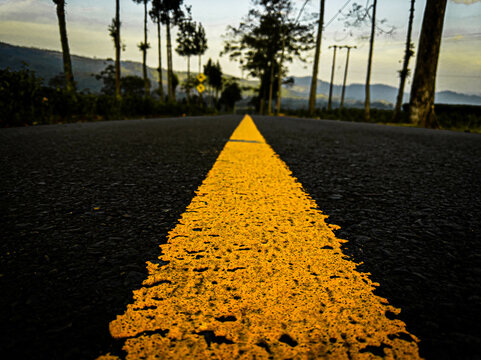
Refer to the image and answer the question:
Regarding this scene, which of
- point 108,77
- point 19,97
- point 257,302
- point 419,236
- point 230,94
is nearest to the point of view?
point 257,302

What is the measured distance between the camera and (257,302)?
0.66 metres

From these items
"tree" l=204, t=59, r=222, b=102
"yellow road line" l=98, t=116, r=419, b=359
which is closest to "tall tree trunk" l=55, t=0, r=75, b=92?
"yellow road line" l=98, t=116, r=419, b=359

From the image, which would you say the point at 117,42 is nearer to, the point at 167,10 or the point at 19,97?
the point at 167,10

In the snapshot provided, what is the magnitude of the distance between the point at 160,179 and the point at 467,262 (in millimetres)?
1586

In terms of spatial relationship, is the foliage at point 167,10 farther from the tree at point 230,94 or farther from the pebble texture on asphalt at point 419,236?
the tree at point 230,94

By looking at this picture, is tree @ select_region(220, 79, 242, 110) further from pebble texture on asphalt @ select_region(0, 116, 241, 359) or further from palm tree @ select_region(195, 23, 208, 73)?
pebble texture on asphalt @ select_region(0, 116, 241, 359)

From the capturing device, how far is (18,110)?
718 centimetres

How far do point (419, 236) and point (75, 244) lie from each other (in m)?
1.19

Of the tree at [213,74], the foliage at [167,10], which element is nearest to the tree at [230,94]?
the tree at [213,74]

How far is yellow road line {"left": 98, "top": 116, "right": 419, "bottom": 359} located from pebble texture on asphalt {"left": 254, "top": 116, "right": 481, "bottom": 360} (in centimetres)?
6

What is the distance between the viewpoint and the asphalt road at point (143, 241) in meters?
0.58

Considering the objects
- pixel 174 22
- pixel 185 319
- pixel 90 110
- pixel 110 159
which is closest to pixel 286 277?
pixel 185 319

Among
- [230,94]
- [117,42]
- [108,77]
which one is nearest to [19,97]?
[117,42]

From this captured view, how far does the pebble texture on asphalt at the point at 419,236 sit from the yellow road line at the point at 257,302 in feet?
0.20
